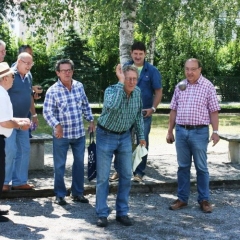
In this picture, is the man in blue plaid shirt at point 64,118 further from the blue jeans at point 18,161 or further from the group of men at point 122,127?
the blue jeans at point 18,161

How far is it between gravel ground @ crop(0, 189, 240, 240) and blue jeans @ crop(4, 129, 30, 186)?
295 millimetres

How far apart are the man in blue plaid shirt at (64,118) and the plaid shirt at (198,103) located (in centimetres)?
125

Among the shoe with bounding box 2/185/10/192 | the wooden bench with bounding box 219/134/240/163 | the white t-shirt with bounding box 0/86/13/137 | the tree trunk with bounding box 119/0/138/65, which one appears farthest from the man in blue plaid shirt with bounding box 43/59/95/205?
the wooden bench with bounding box 219/134/240/163

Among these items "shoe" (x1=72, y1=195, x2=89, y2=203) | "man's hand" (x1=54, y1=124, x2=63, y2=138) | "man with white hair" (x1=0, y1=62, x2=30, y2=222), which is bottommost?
"shoe" (x1=72, y1=195, x2=89, y2=203)

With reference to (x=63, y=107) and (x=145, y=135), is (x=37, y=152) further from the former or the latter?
(x=63, y=107)

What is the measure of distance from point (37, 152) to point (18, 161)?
1.47 meters

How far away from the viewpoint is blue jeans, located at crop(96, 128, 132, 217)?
602 cm

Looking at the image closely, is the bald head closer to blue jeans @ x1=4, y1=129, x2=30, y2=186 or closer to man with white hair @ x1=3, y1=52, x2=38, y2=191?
man with white hair @ x1=3, y1=52, x2=38, y2=191

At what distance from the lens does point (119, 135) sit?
19.8 feet

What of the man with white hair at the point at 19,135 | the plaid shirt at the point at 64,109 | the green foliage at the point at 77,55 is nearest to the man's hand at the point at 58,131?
the plaid shirt at the point at 64,109

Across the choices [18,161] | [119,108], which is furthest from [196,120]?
[18,161]

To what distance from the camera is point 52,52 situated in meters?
30.2

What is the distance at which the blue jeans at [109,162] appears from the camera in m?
6.02

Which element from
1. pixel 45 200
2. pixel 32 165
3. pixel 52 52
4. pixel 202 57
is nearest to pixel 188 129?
pixel 45 200
